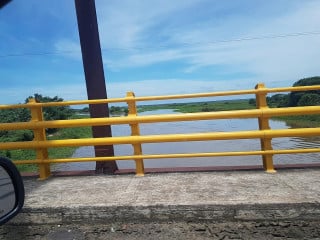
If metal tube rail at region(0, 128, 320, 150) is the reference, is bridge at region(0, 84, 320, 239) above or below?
below

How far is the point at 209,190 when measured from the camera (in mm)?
3760

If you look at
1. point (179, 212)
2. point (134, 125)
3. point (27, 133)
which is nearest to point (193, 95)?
point (134, 125)

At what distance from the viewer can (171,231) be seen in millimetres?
3182

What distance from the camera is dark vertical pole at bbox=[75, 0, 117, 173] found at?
16.3ft

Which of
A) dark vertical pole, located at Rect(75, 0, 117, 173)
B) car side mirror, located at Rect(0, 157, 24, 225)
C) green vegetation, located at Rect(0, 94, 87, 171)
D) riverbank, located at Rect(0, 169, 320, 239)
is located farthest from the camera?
green vegetation, located at Rect(0, 94, 87, 171)

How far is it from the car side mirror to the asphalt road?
1.44m

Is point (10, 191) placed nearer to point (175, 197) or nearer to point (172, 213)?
point (172, 213)

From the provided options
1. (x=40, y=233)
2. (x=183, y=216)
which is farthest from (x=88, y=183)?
(x=183, y=216)

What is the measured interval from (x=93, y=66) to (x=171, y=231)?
2.81 metres

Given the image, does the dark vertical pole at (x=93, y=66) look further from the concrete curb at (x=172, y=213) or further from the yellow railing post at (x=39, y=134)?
the concrete curb at (x=172, y=213)

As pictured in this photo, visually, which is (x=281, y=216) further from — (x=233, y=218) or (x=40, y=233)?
(x=40, y=233)

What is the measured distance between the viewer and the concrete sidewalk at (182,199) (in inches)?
128

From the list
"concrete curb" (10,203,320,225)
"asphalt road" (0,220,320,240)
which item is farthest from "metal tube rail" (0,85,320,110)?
"asphalt road" (0,220,320,240)

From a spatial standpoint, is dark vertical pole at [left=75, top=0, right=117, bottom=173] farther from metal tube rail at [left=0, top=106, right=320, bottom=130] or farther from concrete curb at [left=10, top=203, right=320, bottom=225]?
concrete curb at [left=10, top=203, right=320, bottom=225]
